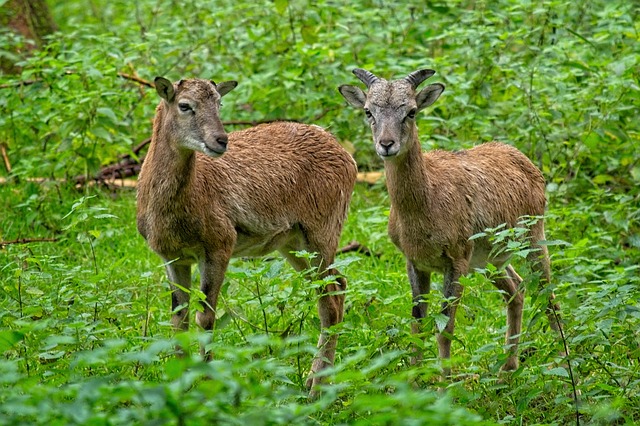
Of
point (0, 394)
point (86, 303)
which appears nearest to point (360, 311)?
point (86, 303)

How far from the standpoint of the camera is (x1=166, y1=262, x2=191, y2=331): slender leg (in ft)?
24.4

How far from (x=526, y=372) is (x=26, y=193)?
18.6 feet

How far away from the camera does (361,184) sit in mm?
11547

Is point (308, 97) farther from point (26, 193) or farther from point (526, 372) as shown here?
point (526, 372)

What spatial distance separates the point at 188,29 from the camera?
1274 cm

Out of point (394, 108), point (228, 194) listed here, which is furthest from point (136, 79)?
point (394, 108)

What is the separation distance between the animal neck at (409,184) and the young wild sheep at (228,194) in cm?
76

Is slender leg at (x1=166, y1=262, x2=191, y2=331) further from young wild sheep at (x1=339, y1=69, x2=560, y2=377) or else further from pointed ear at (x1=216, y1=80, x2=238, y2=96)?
young wild sheep at (x1=339, y1=69, x2=560, y2=377)

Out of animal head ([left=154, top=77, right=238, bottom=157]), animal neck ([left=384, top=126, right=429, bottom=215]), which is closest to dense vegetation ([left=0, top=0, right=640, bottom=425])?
animal neck ([left=384, top=126, right=429, bottom=215])

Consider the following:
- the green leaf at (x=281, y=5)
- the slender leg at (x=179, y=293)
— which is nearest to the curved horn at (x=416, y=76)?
the slender leg at (x=179, y=293)

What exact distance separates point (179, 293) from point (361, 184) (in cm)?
433

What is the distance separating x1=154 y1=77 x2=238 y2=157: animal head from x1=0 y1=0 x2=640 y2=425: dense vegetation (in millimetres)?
852

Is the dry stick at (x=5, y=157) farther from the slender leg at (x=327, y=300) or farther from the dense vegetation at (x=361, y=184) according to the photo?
the slender leg at (x=327, y=300)

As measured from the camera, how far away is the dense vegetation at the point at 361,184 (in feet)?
21.3
